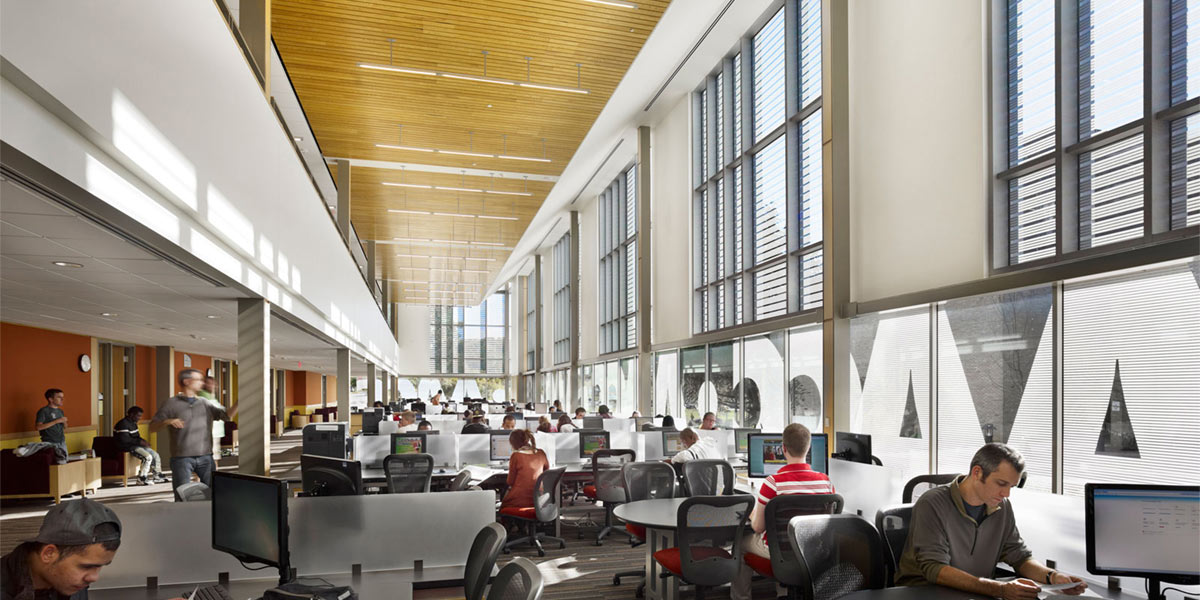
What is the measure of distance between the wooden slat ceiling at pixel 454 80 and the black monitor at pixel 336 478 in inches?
200

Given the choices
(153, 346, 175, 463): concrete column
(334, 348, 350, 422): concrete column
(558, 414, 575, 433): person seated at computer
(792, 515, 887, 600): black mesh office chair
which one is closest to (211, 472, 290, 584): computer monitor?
(792, 515, 887, 600): black mesh office chair

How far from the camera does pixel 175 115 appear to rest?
3.67 m

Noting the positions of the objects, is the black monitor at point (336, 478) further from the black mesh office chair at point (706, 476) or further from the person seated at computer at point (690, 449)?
the person seated at computer at point (690, 449)

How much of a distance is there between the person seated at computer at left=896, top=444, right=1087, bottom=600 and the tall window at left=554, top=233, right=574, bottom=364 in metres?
22.4

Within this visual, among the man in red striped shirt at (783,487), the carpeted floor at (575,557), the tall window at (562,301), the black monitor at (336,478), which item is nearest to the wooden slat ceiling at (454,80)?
the man in red striped shirt at (783,487)

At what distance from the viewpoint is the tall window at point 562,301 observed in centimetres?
2608

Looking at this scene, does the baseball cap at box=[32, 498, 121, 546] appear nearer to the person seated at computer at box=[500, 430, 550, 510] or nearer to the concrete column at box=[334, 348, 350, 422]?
the person seated at computer at box=[500, 430, 550, 510]

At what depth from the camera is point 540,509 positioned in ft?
22.1

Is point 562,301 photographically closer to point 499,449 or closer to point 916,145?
point 499,449

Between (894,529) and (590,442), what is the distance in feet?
18.2

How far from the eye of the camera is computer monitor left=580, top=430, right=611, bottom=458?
28.6 feet

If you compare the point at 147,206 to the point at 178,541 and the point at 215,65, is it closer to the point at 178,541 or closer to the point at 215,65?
the point at 215,65

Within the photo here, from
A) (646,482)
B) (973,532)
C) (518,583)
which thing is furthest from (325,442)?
(973,532)

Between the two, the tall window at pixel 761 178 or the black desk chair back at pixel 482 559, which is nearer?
the black desk chair back at pixel 482 559
